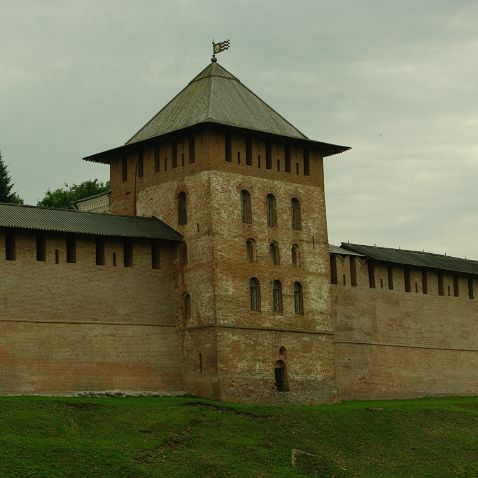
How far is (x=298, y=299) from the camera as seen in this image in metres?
52.8

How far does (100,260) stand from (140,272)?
1853mm

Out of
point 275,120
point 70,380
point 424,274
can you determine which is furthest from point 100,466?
point 424,274

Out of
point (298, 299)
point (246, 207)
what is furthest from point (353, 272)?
point (246, 207)

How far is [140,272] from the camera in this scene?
50.7m

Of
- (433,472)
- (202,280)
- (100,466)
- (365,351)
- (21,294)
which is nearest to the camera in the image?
(100,466)

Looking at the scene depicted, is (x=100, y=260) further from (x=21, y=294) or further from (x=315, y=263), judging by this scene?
(x=315, y=263)

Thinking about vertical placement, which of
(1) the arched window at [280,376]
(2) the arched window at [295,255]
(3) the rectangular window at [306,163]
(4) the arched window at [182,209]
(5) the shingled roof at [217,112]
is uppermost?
(5) the shingled roof at [217,112]

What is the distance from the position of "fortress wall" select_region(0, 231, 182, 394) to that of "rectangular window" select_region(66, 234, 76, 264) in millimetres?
187

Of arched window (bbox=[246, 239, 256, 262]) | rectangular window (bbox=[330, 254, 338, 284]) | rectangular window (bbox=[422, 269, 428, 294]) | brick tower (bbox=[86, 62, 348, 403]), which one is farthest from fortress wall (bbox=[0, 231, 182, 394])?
rectangular window (bbox=[422, 269, 428, 294])

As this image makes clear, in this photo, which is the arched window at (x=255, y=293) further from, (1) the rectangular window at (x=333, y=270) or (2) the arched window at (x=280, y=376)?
(1) the rectangular window at (x=333, y=270)

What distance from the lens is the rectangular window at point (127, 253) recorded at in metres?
50.6

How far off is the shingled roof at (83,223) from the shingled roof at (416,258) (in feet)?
37.0

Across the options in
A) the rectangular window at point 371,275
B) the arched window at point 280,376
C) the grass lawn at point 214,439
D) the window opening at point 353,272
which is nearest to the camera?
Result: the grass lawn at point 214,439

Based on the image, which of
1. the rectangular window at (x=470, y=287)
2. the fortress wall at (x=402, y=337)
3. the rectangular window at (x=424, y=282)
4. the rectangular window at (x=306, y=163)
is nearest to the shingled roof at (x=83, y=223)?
the rectangular window at (x=306, y=163)
